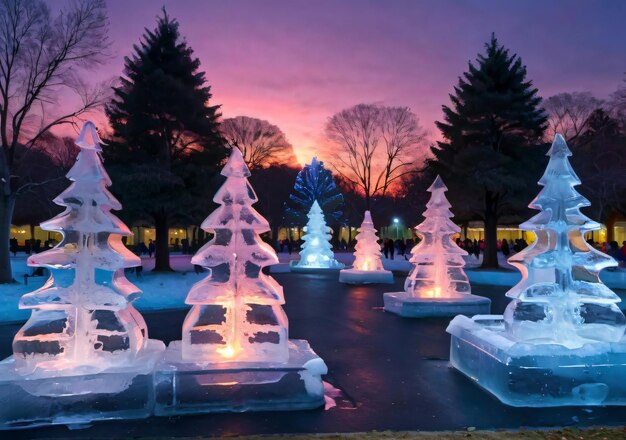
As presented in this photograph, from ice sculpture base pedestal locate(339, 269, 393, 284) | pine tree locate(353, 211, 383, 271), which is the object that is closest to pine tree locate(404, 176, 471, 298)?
ice sculpture base pedestal locate(339, 269, 393, 284)

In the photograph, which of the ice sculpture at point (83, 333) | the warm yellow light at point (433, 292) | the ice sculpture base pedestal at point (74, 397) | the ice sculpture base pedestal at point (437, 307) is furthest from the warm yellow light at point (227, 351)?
the warm yellow light at point (433, 292)

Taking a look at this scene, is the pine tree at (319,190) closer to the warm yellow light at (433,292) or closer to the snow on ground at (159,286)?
the snow on ground at (159,286)

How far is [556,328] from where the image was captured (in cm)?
694

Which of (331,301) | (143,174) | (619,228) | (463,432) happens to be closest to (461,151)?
(331,301)

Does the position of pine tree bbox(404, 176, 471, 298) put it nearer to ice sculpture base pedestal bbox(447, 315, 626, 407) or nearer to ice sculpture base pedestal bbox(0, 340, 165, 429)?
ice sculpture base pedestal bbox(447, 315, 626, 407)

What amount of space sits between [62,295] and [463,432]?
16.6ft

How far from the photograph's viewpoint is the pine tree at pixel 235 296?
6.61m

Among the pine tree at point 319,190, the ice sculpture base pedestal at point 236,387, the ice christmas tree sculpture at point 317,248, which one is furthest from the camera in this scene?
the pine tree at point 319,190

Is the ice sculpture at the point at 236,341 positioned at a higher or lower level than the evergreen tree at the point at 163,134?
lower

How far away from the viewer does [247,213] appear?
23.3ft

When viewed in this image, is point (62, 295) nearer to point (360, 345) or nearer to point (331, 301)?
point (360, 345)

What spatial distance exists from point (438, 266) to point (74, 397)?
35.7ft

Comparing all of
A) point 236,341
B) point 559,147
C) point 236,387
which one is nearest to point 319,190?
point 559,147

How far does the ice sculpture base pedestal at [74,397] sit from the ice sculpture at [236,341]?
0.24m
